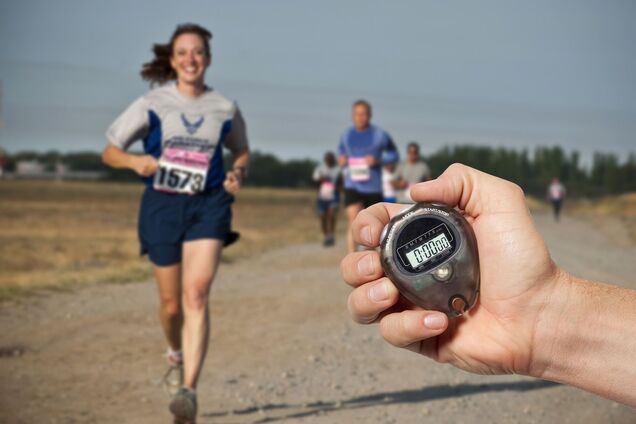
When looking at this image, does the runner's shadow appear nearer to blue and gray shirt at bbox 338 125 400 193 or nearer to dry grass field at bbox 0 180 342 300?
blue and gray shirt at bbox 338 125 400 193

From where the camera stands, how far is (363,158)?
12562 millimetres

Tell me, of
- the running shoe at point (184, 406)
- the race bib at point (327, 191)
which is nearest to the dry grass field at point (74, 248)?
the race bib at point (327, 191)

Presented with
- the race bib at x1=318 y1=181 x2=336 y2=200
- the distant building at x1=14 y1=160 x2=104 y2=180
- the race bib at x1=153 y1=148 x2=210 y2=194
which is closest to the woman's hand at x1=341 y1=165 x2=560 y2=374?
the race bib at x1=153 y1=148 x2=210 y2=194

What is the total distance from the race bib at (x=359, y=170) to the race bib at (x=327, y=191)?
8.72 meters

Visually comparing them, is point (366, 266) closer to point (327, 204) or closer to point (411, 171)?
point (411, 171)

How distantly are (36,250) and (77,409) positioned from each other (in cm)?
1497

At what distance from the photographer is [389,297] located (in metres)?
2.64

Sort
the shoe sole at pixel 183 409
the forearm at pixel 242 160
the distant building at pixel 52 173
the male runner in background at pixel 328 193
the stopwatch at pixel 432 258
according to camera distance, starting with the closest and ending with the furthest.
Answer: the stopwatch at pixel 432 258
the shoe sole at pixel 183 409
the forearm at pixel 242 160
the male runner in background at pixel 328 193
the distant building at pixel 52 173

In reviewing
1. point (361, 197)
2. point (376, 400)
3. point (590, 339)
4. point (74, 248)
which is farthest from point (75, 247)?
point (590, 339)

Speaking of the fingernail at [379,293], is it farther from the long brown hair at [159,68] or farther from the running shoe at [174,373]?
the long brown hair at [159,68]

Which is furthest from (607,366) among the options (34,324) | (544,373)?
(34,324)

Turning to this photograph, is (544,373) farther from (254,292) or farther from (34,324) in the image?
(254,292)

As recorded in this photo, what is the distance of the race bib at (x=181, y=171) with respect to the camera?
6359 millimetres

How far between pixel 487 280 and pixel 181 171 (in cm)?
385
